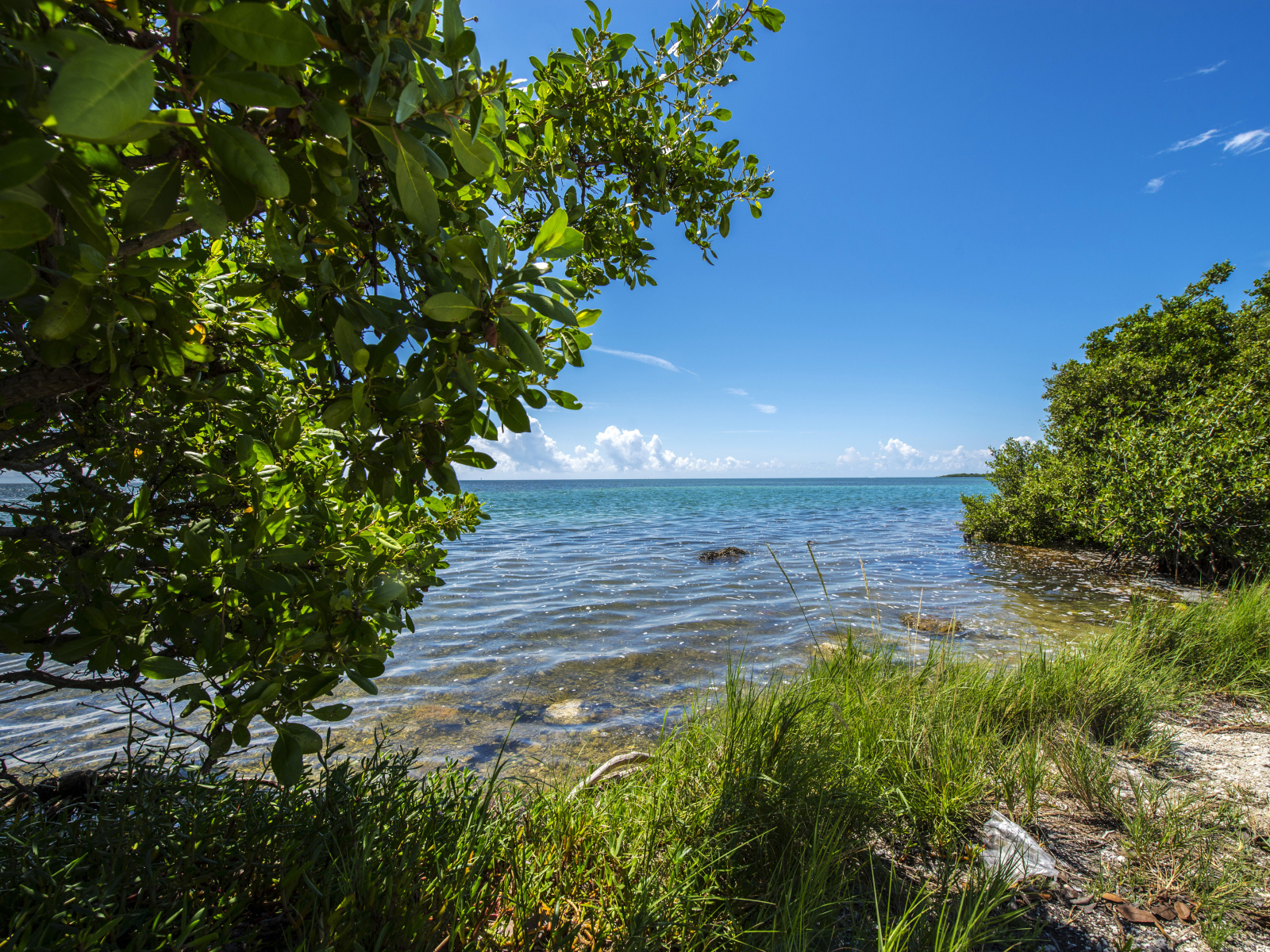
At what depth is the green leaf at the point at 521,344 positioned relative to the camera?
3.03ft

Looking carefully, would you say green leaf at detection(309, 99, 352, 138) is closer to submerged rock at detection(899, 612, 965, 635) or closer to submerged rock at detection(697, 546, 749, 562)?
submerged rock at detection(899, 612, 965, 635)

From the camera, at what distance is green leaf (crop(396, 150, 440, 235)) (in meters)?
0.83

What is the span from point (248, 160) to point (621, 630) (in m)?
7.75

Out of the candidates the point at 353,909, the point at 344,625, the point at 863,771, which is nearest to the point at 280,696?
the point at 344,625

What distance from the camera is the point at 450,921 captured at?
165 centimetres

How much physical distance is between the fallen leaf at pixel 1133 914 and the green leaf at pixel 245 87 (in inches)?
135

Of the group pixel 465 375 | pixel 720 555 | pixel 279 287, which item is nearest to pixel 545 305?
pixel 465 375

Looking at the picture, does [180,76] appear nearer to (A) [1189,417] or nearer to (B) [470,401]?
(B) [470,401]

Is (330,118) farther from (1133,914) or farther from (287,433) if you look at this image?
(1133,914)

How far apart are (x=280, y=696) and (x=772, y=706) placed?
215 centimetres

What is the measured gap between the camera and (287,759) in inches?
44.3

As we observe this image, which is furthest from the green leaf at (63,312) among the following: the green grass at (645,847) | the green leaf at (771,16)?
the green leaf at (771,16)

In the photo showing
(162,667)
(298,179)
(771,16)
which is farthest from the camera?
(771,16)

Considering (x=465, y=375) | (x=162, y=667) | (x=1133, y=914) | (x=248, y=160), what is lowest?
A: (x=1133, y=914)
